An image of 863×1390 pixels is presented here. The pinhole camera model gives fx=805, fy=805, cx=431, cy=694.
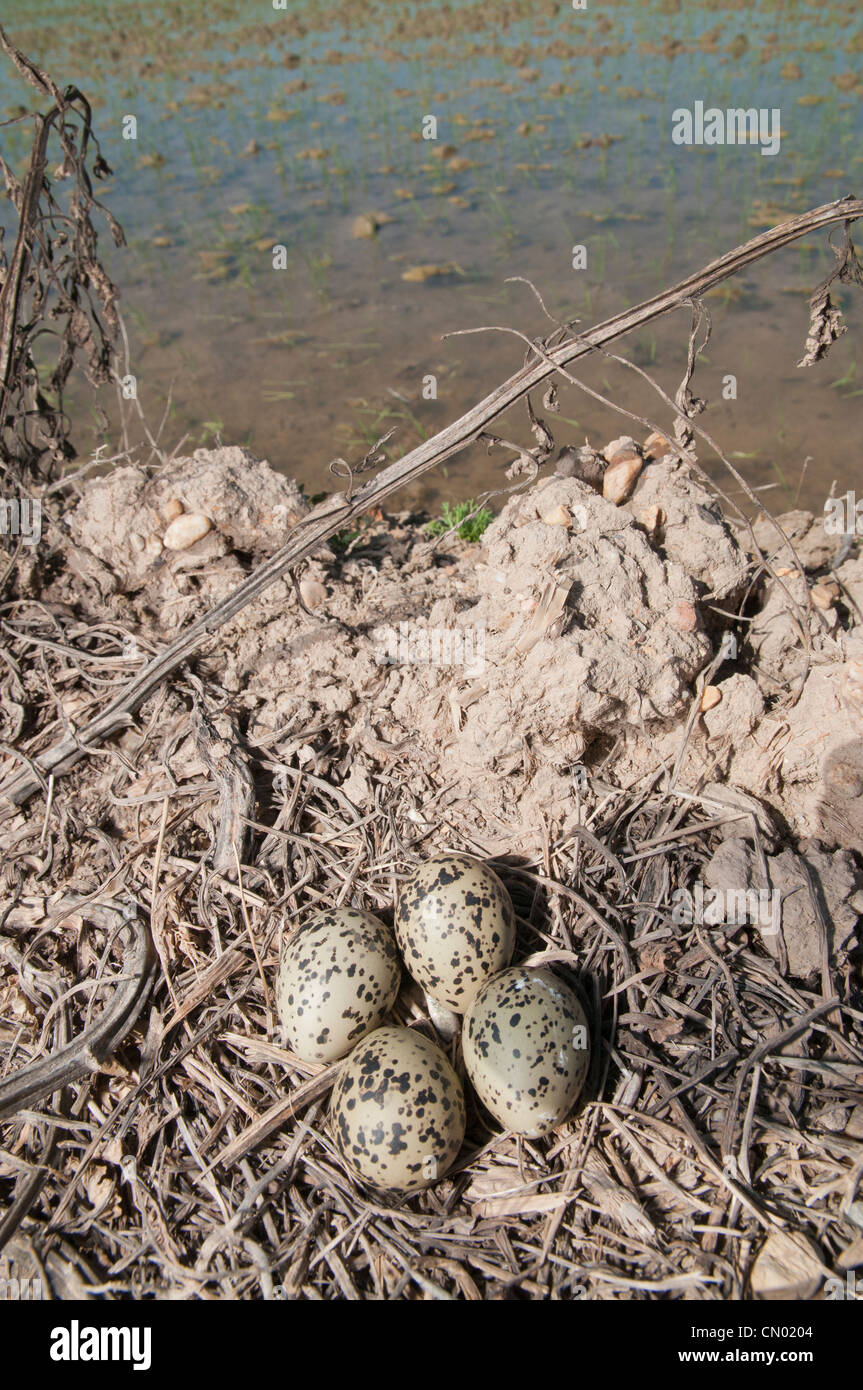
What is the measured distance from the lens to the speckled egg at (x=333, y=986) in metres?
2.01

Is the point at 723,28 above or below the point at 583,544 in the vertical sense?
above

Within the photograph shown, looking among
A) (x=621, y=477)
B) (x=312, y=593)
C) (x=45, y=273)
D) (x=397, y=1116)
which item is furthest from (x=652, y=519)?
(x=45, y=273)

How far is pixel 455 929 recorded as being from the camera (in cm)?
204

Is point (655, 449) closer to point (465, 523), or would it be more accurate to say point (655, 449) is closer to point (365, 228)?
point (465, 523)

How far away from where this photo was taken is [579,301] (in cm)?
622

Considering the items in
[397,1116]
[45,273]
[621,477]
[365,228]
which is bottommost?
[397,1116]

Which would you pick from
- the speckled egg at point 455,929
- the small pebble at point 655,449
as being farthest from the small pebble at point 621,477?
the speckled egg at point 455,929

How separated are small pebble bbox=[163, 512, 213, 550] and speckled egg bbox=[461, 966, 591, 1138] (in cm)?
190

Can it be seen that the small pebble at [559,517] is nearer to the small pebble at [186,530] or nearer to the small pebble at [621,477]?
the small pebble at [621,477]

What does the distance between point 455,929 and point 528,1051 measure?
1.10ft

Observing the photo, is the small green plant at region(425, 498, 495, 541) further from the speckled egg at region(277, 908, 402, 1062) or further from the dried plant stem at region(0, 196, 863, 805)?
the speckled egg at region(277, 908, 402, 1062)
